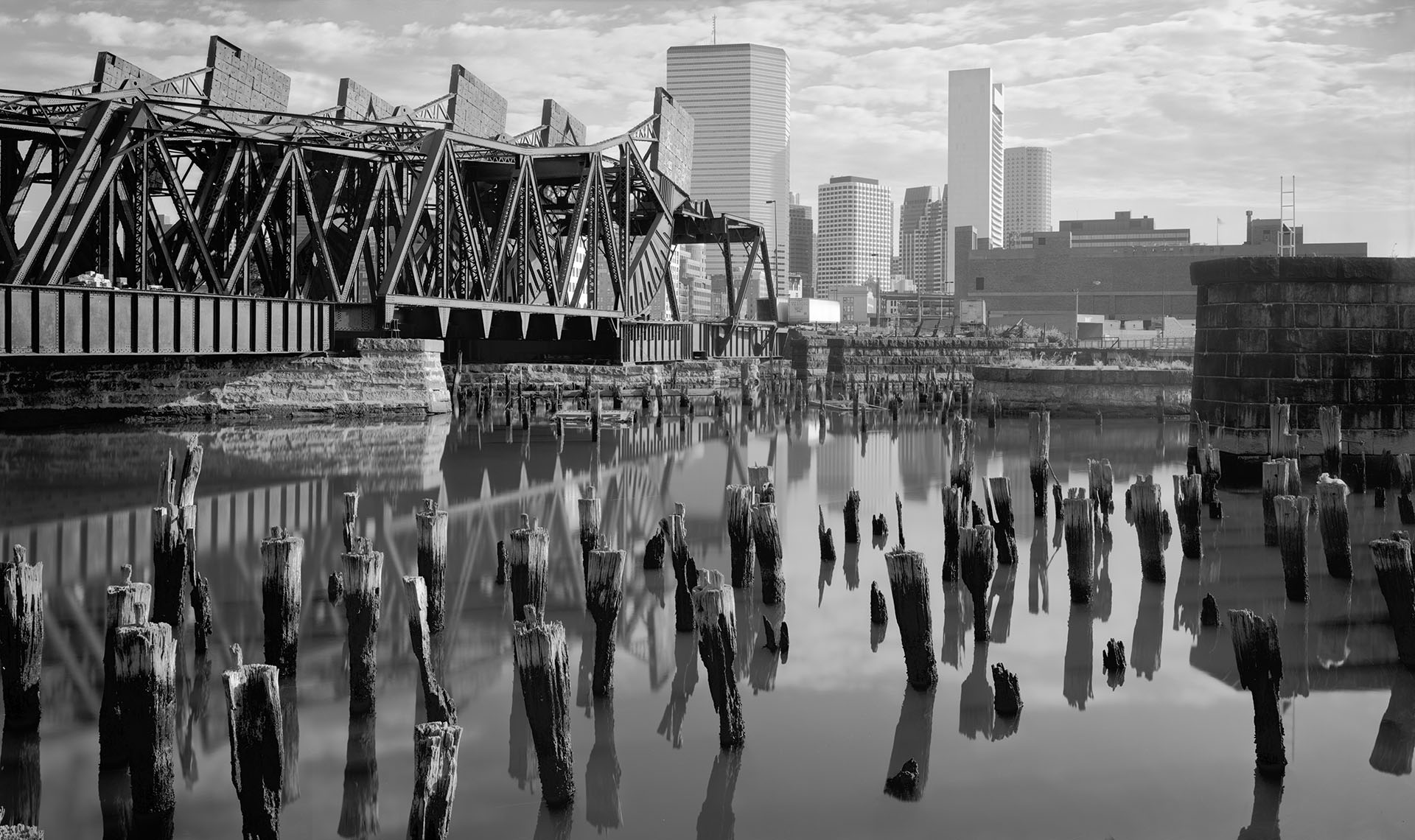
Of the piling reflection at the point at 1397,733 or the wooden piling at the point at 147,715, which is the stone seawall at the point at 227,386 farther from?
the piling reflection at the point at 1397,733

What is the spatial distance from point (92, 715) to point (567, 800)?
15.9ft

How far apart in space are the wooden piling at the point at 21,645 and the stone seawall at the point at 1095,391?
47.1 m

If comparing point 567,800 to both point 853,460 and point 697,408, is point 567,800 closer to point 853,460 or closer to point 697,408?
point 853,460

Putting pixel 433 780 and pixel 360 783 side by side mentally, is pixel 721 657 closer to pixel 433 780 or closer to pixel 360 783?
pixel 360 783

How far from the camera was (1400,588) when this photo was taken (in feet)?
43.3

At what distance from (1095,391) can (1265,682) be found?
4441 cm

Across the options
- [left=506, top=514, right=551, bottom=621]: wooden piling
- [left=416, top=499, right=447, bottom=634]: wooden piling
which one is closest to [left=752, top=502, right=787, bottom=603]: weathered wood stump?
[left=506, top=514, right=551, bottom=621]: wooden piling

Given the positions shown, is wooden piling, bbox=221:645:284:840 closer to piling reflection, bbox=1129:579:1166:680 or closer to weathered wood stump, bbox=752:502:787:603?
weathered wood stump, bbox=752:502:787:603

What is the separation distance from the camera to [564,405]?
55.8m

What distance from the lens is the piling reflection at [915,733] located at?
408 inches

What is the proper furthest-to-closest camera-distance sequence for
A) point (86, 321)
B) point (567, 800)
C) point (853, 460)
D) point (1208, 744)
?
point (853, 460) → point (86, 321) → point (1208, 744) → point (567, 800)

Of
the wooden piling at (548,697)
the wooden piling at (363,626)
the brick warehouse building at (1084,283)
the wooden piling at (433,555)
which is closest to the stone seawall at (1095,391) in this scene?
the wooden piling at (433,555)

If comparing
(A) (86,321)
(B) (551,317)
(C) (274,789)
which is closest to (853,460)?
(B) (551,317)

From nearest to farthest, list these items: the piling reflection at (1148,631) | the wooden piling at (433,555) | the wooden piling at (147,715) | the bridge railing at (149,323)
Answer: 1. the wooden piling at (147,715)
2. the piling reflection at (1148,631)
3. the wooden piling at (433,555)
4. the bridge railing at (149,323)
